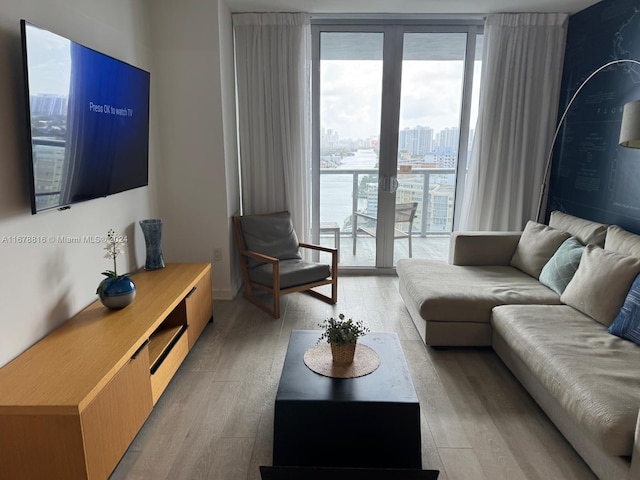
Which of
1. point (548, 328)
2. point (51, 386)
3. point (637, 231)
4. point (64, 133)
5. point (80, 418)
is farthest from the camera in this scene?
point (637, 231)

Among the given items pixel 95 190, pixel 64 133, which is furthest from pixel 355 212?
pixel 64 133

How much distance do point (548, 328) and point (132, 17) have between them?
3.49 metres

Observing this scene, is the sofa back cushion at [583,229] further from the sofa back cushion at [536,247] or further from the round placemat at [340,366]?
the round placemat at [340,366]

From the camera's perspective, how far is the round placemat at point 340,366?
214cm

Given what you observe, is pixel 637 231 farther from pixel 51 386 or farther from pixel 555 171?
pixel 51 386

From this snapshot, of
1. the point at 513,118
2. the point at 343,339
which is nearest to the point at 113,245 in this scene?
the point at 343,339

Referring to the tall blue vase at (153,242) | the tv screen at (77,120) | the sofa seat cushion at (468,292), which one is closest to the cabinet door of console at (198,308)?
the tall blue vase at (153,242)

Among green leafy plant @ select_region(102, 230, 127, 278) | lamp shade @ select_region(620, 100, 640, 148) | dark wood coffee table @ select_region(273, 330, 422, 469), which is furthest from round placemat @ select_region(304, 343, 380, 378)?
lamp shade @ select_region(620, 100, 640, 148)

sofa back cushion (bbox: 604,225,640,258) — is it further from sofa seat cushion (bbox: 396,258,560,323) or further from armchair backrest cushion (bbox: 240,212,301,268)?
armchair backrest cushion (bbox: 240,212,301,268)

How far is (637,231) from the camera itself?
324cm

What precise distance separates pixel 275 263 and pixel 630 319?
7.70 ft

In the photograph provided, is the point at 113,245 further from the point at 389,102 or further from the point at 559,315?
the point at 389,102

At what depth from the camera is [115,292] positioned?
248 cm

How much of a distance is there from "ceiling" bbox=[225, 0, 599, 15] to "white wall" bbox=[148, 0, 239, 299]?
1.26ft
